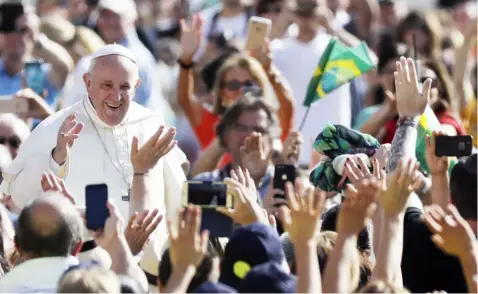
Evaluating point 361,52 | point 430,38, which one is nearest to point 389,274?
point 361,52

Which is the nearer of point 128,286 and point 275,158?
point 128,286

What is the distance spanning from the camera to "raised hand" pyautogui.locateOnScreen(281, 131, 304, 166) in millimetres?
8836

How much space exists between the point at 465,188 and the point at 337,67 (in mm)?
3749

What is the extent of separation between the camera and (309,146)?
10.4 meters

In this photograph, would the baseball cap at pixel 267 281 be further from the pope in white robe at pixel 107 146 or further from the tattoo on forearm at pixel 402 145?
the pope in white robe at pixel 107 146

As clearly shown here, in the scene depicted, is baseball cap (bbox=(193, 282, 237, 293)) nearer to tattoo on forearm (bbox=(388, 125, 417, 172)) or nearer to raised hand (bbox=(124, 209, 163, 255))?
raised hand (bbox=(124, 209, 163, 255))

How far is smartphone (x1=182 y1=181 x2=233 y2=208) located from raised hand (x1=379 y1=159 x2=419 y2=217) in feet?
2.26

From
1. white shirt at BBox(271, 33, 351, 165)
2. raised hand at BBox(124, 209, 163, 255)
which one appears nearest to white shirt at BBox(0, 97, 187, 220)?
raised hand at BBox(124, 209, 163, 255)

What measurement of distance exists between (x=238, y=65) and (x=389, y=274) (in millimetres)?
4472

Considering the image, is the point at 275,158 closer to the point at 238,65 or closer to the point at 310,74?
the point at 238,65

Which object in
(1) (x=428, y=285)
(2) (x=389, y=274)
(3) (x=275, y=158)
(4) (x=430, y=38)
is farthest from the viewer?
(4) (x=430, y=38)

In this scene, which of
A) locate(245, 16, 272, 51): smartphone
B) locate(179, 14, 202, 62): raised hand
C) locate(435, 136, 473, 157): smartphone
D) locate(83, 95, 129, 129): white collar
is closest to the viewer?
locate(435, 136, 473, 157): smartphone

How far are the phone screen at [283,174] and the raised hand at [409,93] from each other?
3.05ft

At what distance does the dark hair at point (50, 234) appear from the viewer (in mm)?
5426
